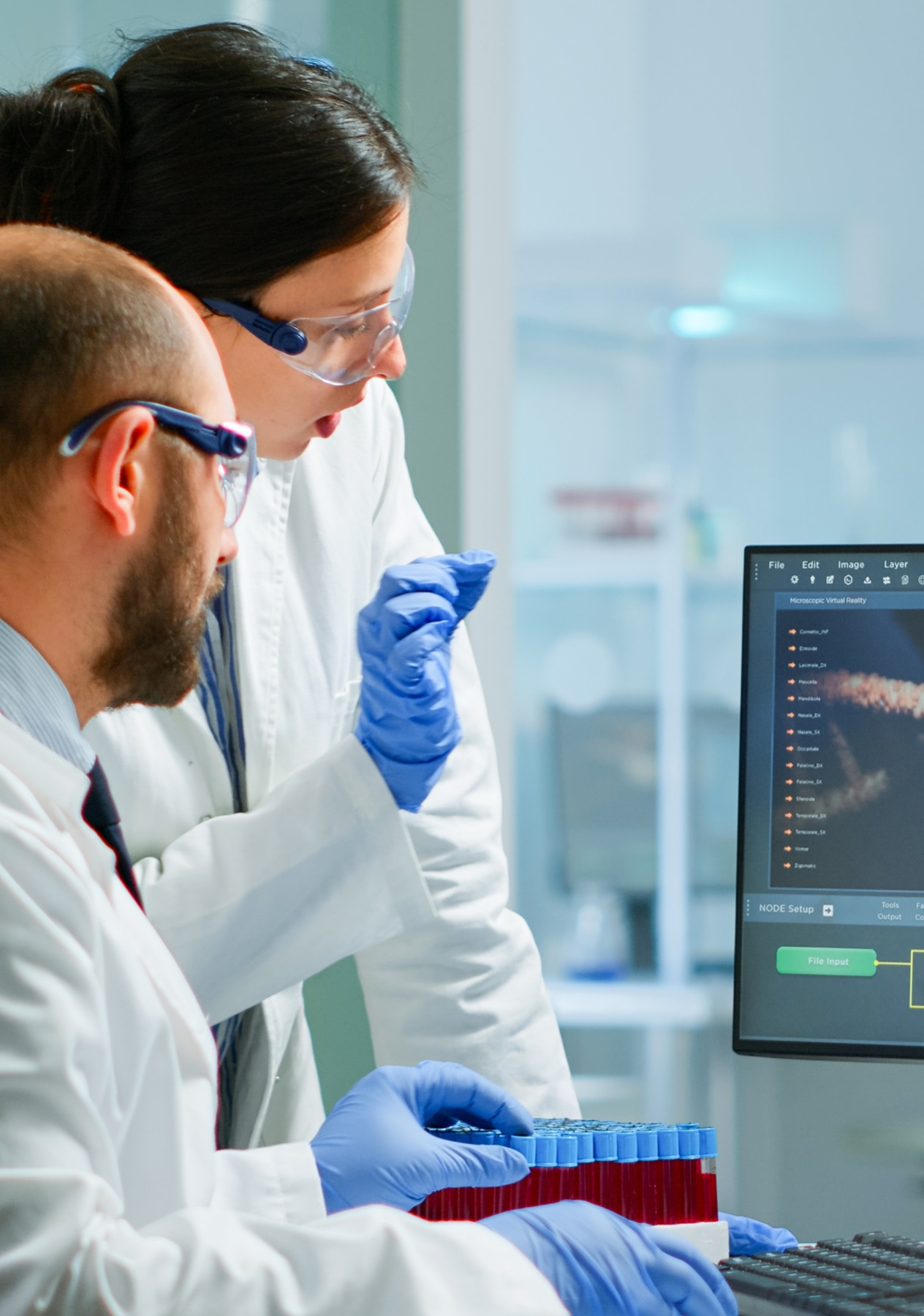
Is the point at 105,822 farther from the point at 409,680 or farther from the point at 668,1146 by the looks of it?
the point at 668,1146

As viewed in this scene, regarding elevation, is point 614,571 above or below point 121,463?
below

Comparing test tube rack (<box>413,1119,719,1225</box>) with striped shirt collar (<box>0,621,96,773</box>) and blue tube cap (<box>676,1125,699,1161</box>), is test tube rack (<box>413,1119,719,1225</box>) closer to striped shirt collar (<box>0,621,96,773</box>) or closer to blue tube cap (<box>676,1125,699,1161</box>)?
blue tube cap (<box>676,1125,699,1161</box>)

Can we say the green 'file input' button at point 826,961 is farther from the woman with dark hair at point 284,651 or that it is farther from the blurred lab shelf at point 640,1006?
the blurred lab shelf at point 640,1006

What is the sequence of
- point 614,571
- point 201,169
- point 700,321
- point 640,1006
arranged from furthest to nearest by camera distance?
point 700,321 < point 614,571 < point 640,1006 < point 201,169

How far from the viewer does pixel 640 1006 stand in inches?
154

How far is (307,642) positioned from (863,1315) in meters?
0.86

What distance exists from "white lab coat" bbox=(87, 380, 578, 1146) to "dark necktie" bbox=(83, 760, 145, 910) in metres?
0.21

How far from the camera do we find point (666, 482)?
411 cm

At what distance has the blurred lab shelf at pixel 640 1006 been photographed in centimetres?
386

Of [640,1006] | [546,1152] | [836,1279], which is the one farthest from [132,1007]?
[640,1006]

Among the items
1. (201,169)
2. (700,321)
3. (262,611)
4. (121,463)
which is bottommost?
(262,611)

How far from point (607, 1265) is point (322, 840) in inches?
22.1

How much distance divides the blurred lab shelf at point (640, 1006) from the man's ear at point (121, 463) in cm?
322

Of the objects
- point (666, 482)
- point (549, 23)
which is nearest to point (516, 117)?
point (549, 23)
